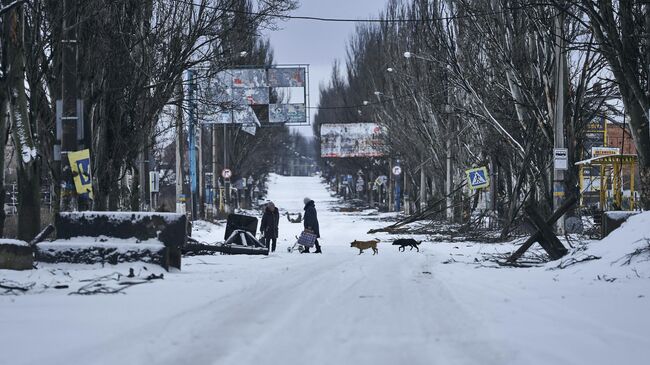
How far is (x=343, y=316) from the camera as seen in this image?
850 cm

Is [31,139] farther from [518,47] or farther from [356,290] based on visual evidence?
[518,47]

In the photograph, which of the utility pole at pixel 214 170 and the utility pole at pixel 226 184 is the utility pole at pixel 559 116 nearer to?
the utility pole at pixel 214 170

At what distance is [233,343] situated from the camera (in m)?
6.89

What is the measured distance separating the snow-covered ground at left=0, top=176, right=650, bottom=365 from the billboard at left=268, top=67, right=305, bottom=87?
92.5ft

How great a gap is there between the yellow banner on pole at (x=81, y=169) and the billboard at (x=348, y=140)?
2235 inches

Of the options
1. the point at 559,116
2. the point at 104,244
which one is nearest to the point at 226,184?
the point at 559,116

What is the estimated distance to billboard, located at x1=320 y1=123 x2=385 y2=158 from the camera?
243 feet

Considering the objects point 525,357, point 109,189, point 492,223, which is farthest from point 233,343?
point 492,223

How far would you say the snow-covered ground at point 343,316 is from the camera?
6484 millimetres

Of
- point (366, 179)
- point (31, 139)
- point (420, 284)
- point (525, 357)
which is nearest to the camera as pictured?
point (525, 357)

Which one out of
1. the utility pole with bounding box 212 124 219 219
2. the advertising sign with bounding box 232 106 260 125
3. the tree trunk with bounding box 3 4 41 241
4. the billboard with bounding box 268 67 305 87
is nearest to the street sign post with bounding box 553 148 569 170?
the tree trunk with bounding box 3 4 41 241

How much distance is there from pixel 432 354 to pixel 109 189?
56.0ft

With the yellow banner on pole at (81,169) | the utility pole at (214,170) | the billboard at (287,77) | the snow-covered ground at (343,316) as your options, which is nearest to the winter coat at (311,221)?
the yellow banner on pole at (81,169)

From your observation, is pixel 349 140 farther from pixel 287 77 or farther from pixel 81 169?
pixel 81 169
